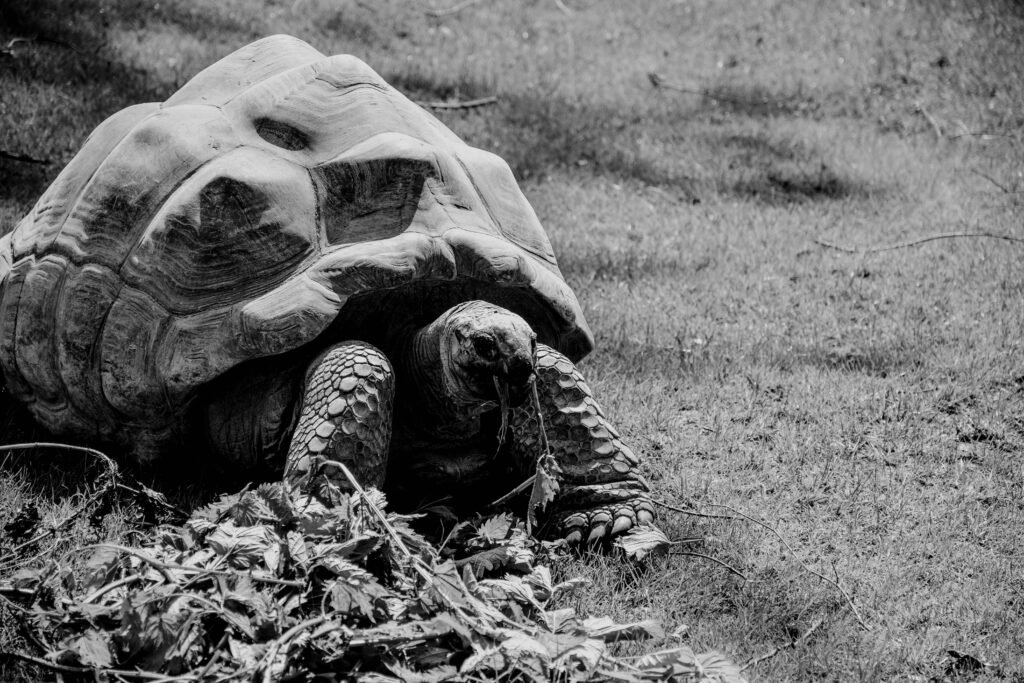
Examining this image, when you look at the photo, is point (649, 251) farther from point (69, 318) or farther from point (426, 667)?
point (426, 667)

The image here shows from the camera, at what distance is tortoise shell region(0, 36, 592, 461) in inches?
126

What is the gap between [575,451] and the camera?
3473 mm

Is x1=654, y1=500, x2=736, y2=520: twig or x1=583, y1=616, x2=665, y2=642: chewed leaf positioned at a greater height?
x1=583, y1=616, x2=665, y2=642: chewed leaf

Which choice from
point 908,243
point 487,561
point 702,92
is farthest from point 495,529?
point 702,92

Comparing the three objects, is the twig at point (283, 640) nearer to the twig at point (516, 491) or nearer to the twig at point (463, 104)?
the twig at point (516, 491)

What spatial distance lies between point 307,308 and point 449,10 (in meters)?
6.36

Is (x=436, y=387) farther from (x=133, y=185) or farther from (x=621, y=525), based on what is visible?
(x=133, y=185)

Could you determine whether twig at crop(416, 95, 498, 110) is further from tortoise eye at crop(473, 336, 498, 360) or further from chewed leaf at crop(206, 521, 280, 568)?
chewed leaf at crop(206, 521, 280, 568)

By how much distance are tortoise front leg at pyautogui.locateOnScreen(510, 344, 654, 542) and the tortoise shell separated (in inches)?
11.7

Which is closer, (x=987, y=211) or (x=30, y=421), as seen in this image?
(x=30, y=421)

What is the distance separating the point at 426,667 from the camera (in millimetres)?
2555

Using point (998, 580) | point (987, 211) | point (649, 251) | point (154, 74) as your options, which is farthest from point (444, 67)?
point (998, 580)

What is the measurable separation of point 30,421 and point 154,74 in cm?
362

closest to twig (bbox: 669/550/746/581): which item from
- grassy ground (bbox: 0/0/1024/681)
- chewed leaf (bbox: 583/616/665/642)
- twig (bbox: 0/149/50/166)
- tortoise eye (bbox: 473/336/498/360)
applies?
grassy ground (bbox: 0/0/1024/681)
